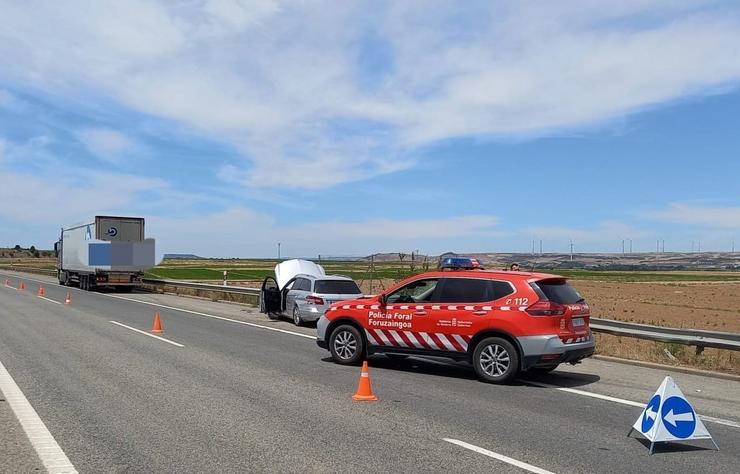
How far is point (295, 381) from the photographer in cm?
962

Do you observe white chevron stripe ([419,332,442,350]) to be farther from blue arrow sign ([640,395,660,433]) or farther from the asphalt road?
blue arrow sign ([640,395,660,433])

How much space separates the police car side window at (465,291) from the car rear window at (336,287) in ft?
26.0

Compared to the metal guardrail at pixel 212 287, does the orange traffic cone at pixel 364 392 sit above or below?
below

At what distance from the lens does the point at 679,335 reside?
40.1ft

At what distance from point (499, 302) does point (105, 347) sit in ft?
25.7

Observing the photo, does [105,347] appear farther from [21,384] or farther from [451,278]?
[451,278]

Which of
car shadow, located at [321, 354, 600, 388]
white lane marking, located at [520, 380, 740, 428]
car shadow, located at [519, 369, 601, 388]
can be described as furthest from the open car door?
white lane marking, located at [520, 380, 740, 428]

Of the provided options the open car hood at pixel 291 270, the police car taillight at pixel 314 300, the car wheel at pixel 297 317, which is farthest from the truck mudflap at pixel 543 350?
the open car hood at pixel 291 270

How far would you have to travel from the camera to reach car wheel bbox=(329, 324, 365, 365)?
37.0 feet

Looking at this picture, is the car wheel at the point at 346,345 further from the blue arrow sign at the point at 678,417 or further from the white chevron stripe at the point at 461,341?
the blue arrow sign at the point at 678,417

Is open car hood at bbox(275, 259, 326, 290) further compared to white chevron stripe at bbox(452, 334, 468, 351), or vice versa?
open car hood at bbox(275, 259, 326, 290)

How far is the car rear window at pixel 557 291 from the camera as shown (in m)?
9.91

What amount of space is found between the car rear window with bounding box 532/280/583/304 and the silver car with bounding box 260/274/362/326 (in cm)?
832

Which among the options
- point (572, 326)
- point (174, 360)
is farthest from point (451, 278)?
point (174, 360)
